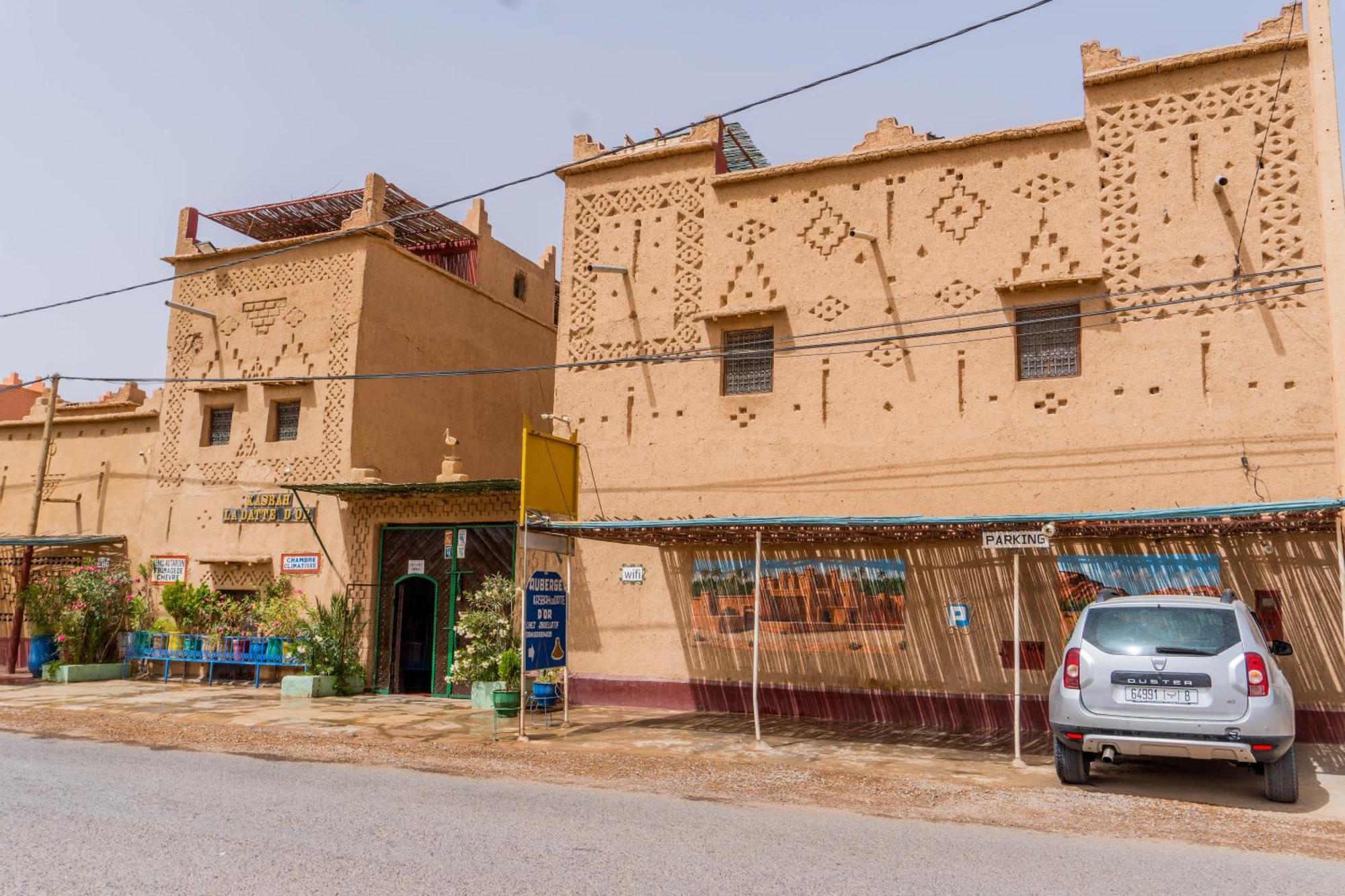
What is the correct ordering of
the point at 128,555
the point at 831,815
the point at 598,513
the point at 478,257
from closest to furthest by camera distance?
the point at 831,815, the point at 598,513, the point at 128,555, the point at 478,257

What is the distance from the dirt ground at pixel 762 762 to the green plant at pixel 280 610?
96.6 inches

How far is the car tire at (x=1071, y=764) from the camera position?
9.26m

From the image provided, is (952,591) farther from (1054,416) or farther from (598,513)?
(598,513)

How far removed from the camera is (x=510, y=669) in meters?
14.2

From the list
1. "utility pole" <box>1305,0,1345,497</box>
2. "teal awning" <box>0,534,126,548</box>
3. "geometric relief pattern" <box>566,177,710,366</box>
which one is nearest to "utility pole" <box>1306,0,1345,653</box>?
"utility pole" <box>1305,0,1345,497</box>

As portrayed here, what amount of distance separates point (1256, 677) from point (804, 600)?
22.2 feet

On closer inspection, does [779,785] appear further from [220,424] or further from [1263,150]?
[220,424]

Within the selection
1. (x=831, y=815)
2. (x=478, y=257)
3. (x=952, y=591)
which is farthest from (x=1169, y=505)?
(x=478, y=257)

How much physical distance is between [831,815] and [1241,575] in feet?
23.4

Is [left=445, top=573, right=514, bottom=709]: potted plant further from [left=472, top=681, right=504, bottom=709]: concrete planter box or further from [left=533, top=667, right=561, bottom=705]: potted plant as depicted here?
[left=533, top=667, right=561, bottom=705]: potted plant

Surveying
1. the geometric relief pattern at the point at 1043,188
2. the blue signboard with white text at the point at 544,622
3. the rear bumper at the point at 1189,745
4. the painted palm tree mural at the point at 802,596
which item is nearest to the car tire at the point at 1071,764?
the rear bumper at the point at 1189,745

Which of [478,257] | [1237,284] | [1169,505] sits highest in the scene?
[478,257]

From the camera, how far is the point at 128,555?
20.9 metres

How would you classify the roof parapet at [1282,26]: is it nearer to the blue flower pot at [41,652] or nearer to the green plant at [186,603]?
the green plant at [186,603]
